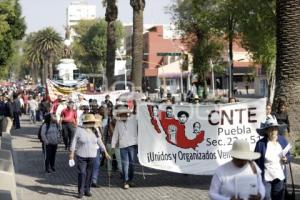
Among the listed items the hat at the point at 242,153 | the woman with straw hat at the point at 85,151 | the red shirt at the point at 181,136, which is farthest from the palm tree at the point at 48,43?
the hat at the point at 242,153

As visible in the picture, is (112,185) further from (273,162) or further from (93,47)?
(93,47)

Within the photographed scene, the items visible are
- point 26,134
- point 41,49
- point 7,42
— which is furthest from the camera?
point 41,49

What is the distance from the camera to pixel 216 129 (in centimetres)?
1248

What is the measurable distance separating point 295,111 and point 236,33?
2973 cm

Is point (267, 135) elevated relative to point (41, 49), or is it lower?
lower

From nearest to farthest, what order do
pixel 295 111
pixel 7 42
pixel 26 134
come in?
pixel 295 111 → pixel 26 134 → pixel 7 42

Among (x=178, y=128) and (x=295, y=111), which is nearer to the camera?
(x=178, y=128)

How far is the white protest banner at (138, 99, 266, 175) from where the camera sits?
40.7 ft

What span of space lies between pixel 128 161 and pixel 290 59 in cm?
581

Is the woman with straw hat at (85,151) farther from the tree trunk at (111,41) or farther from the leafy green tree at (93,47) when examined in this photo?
the leafy green tree at (93,47)

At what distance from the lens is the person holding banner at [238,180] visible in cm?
591

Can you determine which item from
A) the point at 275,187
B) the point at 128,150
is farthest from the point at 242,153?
the point at 128,150

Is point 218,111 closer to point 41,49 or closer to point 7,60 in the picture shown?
point 7,60

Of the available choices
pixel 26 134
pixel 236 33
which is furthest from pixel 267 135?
pixel 236 33
